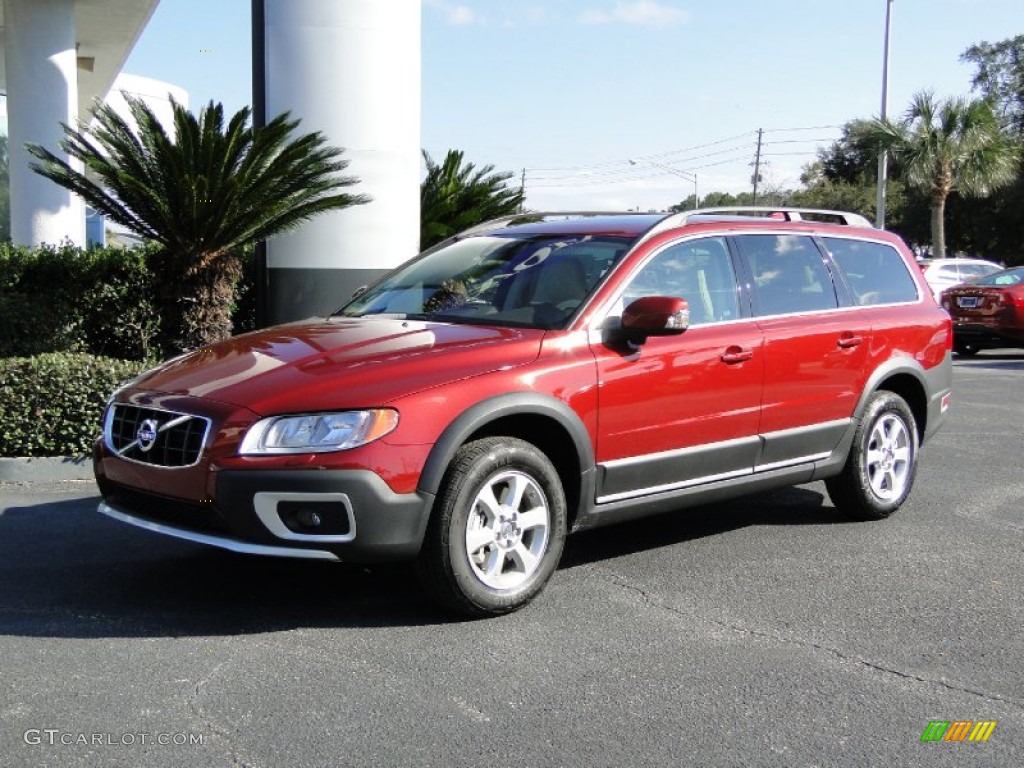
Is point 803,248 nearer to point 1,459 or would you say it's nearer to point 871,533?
point 871,533

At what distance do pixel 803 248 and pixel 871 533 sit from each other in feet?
5.47

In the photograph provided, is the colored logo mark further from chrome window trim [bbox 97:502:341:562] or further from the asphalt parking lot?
chrome window trim [bbox 97:502:341:562]

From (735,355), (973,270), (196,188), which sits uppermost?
(196,188)

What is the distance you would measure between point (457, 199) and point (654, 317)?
9807 millimetres

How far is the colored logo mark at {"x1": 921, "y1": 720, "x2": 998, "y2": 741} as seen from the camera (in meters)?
3.79

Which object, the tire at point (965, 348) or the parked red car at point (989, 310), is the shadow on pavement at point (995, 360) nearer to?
the tire at point (965, 348)

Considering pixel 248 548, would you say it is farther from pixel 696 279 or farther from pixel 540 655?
pixel 696 279

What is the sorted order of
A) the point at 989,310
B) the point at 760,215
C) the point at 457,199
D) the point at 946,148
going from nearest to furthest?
1. the point at 760,215
2. the point at 457,199
3. the point at 989,310
4. the point at 946,148

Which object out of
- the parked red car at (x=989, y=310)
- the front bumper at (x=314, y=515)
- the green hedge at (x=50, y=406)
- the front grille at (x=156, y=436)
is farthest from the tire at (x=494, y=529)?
the parked red car at (x=989, y=310)

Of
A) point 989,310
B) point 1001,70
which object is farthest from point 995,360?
point 1001,70

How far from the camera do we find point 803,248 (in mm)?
6590

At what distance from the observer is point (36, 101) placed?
2127cm

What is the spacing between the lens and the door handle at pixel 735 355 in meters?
5.75

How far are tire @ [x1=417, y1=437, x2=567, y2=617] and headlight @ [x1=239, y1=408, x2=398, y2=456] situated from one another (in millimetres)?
393
